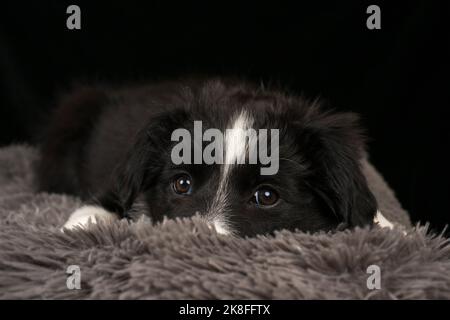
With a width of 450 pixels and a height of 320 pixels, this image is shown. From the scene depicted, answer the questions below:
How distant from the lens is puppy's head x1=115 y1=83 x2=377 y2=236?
2.00m

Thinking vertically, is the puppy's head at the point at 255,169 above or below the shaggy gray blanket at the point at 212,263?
above

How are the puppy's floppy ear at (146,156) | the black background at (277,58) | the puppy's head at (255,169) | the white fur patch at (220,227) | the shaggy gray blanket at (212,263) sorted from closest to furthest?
1. the shaggy gray blanket at (212,263)
2. the white fur patch at (220,227)
3. the puppy's head at (255,169)
4. the puppy's floppy ear at (146,156)
5. the black background at (277,58)

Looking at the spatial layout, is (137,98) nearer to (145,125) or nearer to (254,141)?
(145,125)

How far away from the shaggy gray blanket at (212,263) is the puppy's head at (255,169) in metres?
0.22

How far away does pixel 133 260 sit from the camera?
1.66 m

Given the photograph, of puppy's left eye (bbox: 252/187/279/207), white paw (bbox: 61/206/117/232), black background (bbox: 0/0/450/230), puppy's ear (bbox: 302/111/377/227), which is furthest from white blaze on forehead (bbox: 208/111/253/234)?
black background (bbox: 0/0/450/230)

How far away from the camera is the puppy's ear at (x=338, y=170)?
2.05 metres

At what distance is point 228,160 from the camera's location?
200cm

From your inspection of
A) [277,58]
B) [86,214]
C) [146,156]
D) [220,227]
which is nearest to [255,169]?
[220,227]

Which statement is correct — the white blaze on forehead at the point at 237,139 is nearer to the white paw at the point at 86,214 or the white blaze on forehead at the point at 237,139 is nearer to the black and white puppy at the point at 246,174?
the black and white puppy at the point at 246,174

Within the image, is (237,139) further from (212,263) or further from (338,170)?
(212,263)

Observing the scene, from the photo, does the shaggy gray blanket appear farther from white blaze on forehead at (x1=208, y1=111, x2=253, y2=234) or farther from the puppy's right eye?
the puppy's right eye

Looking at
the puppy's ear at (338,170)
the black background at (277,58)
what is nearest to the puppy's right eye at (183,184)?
the puppy's ear at (338,170)

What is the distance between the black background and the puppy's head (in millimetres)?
1397
